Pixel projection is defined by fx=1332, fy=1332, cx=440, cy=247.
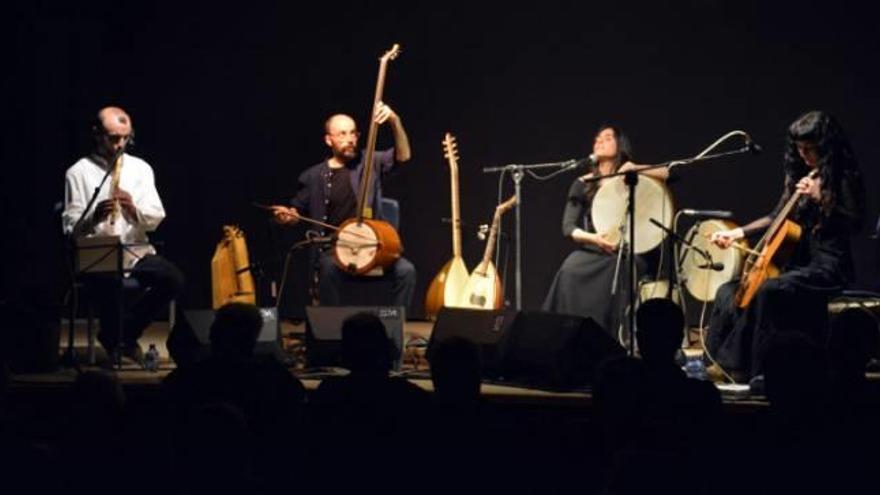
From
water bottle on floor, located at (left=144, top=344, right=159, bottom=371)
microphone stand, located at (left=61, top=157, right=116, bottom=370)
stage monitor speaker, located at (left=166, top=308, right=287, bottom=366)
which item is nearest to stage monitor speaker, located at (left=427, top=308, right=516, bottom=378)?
stage monitor speaker, located at (left=166, top=308, right=287, bottom=366)

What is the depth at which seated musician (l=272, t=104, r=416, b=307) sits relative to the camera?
23.9 ft

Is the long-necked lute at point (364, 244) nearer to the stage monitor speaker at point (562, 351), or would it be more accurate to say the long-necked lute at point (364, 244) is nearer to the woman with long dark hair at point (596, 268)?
the woman with long dark hair at point (596, 268)

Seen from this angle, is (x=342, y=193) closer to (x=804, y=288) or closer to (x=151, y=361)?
(x=151, y=361)

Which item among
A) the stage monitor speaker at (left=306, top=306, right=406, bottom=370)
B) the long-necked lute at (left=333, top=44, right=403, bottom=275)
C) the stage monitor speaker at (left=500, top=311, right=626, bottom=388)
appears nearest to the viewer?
the stage monitor speaker at (left=500, top=311, right=626, bottom=388)

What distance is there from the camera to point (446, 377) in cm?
368

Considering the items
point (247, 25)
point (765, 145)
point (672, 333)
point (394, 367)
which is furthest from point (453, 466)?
point (247, 25)

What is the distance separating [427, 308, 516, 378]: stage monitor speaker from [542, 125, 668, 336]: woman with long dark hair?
1411 millimetres

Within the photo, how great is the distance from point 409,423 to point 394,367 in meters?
2.81

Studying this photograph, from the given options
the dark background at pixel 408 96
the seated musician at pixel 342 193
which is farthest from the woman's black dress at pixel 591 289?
the dark background at pixel 408 96

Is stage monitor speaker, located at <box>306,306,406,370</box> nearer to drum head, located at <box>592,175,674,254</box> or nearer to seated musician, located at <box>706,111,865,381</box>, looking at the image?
seated musician, located at <box>706,111,865,381</box>

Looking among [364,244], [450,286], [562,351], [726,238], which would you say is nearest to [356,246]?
[364,244]

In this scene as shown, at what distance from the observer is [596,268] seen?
740 centimetres

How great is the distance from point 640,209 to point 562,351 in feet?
6.42

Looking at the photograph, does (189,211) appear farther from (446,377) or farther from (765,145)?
(446,377)
